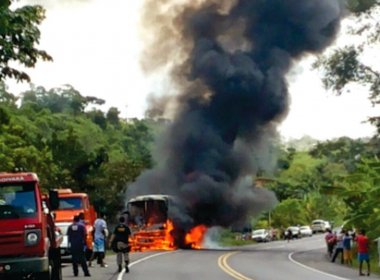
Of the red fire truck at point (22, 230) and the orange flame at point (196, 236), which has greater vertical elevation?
the orange flame at point (196, 236)

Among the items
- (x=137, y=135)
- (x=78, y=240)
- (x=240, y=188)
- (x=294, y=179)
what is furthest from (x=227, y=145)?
(x=294, y=179)

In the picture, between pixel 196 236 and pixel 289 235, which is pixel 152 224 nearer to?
pixel 196 236

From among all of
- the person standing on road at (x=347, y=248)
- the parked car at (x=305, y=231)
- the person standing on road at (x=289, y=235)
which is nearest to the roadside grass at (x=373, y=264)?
the person standing on road at (x=347, y=248)

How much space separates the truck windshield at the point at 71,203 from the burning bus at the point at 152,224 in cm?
1750

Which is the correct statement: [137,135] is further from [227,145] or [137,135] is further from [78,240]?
[78,240]

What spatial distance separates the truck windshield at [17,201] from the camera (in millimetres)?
17594

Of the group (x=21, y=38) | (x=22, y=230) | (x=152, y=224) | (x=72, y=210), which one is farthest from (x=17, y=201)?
(x=152, y=224)

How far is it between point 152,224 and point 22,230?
35.7 m

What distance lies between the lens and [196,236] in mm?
58750

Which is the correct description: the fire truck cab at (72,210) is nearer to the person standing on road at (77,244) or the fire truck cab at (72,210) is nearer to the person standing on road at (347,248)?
the person standing on road at (77,244)

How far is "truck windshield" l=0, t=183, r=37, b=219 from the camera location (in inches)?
693

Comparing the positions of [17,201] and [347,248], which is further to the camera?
[347,248]

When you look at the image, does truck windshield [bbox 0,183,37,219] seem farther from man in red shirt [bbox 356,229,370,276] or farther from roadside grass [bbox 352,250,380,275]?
roadside grass [bbox 352,250,380,275]

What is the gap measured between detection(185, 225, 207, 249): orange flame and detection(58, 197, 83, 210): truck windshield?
23.6 metres
